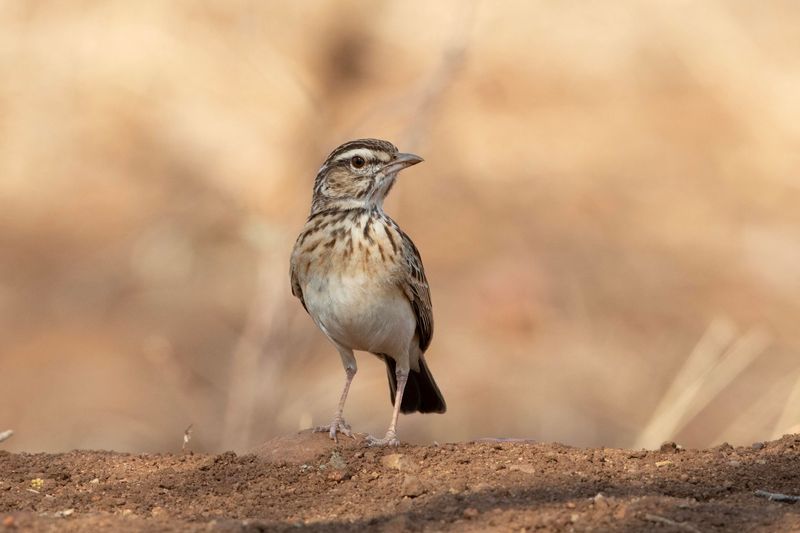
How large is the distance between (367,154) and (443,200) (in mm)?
9630

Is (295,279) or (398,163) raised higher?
(398,163)

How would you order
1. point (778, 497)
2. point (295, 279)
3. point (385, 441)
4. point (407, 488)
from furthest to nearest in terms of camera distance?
1. point (295, 279)
2. point (385, 441)
3. point (407, 488)
4. point (778, 497)

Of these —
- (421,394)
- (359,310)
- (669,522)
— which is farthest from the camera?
(421,394)

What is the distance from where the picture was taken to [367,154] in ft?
24.1

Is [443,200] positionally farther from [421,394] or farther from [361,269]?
[361,269]

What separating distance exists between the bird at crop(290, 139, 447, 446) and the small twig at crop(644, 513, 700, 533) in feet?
7.39

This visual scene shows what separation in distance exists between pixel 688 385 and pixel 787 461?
357 cm

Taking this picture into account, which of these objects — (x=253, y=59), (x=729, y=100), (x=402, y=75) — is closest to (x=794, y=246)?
(x=729, y=100)

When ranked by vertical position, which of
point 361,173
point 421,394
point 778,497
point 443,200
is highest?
point 443,200

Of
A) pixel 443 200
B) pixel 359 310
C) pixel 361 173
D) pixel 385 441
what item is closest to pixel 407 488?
pixel 385 441

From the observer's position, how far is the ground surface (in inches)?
176

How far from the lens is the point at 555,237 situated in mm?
16328

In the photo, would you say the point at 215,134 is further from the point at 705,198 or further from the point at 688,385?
the point at 688,385

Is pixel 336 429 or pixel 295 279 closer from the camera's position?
pixel 336 429
